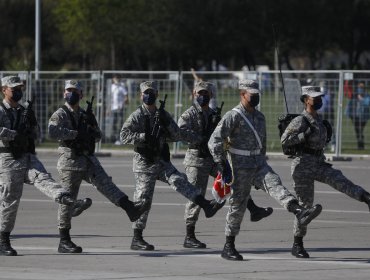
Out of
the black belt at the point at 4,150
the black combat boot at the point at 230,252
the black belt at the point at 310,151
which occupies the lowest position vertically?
the black combat boot at the point at 230,252

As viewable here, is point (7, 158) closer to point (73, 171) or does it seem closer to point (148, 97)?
point (73, 171)

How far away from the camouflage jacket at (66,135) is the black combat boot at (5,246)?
3.22ft

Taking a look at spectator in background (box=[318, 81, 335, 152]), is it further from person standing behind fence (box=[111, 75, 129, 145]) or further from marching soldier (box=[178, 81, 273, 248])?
marching soldier (box=[178, 81, 273, 248])

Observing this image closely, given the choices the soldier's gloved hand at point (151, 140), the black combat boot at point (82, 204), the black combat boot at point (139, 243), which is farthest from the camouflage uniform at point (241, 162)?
the black combat boot at point (82, 204)

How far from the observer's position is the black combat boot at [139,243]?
13531 mm

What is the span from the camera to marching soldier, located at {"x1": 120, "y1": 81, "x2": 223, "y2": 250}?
1347cm

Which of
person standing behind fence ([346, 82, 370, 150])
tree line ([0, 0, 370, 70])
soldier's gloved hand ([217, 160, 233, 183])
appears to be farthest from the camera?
tree line ([0, 0, 370, 70])

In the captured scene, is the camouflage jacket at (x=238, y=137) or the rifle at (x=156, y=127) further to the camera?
the rifle at (x=156, y=127)

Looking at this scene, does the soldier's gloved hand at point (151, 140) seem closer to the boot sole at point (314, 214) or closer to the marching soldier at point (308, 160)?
the marching soldier at point (308, 160)

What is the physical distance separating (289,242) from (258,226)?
172 centimetres

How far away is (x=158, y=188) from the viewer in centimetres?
2175

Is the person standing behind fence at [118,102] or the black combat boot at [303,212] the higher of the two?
the person standing behind fence at [118,102]

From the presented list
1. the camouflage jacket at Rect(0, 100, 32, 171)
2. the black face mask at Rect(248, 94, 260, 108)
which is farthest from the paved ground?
the black face mask at Rect(248, 94, 260, 108)

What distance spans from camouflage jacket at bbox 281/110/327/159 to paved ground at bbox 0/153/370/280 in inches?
48.0
